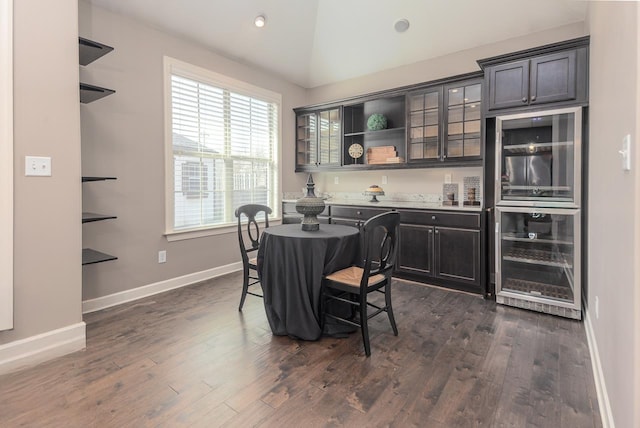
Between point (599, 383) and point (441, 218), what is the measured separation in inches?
82.3

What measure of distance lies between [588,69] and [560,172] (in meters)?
0.86

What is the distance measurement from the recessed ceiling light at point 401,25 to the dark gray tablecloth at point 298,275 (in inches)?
117

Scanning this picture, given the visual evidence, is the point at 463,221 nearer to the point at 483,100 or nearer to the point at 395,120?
the point at 483,100

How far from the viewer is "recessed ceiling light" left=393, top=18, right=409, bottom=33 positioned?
4121 mm

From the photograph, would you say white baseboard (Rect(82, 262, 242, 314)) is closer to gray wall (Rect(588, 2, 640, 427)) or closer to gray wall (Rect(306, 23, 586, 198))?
gray wall (Rect(306, 23, 586, 198))

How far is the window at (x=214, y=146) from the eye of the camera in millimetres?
3816

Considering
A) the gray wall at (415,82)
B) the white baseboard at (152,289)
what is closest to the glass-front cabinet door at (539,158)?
the gray wall at (415,82)

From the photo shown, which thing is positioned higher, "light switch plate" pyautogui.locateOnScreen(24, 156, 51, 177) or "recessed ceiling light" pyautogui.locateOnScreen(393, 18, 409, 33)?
"recessed ceiling light" pyautogui.locateOnScreen(393, 18, 409, 33)

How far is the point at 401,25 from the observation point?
4.16m

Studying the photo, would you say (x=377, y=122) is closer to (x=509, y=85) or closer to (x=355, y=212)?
(x=355, y=212)

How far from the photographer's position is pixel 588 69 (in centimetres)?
284

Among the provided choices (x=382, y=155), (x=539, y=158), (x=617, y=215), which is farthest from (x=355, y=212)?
(x=617, y=215)

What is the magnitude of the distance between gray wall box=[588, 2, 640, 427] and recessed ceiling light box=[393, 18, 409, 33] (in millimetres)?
2276

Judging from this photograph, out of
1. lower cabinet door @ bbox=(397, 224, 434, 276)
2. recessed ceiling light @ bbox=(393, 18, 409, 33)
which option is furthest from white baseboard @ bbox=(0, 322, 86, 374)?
recessed ceiling light @ bbox=(393, 18, 409, 33)
